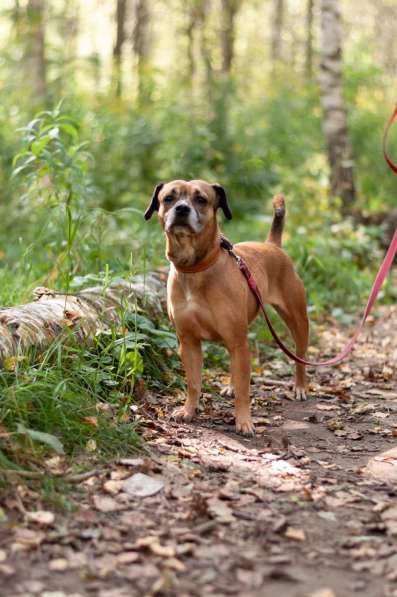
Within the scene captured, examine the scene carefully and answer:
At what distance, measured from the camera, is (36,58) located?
41.9 feet

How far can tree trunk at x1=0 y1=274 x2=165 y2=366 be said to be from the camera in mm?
4355

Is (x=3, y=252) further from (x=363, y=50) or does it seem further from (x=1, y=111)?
(x=363, y=50)

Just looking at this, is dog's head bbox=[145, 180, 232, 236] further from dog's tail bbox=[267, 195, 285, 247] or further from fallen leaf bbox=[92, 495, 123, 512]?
fallen leaf bbox=[92, 495, 123, 512]

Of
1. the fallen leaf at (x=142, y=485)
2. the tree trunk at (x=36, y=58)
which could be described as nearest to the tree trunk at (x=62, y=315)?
the fallen leaf at (x=142, y=485)

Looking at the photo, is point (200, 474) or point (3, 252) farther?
point (3, 252)

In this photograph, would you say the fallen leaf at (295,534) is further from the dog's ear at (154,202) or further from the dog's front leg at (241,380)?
the dog's ear at (154,202)

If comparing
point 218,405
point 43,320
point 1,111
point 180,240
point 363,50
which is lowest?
point 218,405

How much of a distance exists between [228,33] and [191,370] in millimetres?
17306

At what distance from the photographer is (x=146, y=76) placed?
15836 millimetres

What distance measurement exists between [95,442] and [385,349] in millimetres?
4134

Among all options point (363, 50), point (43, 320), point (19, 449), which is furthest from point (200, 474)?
point (363, 50)

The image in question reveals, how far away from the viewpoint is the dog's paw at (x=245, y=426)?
186 inches

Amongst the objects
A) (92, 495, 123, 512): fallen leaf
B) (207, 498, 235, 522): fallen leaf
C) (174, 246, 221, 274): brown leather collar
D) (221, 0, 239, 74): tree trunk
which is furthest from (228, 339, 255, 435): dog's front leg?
(221, 0, 239, 74): tree trunk

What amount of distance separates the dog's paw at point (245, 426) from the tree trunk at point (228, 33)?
1658 cm
